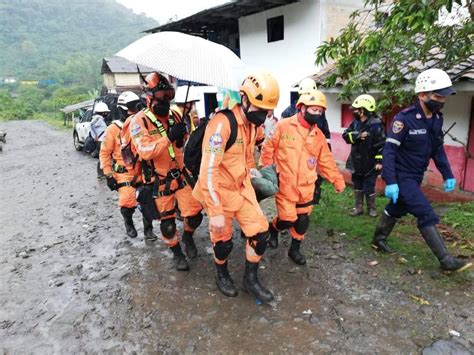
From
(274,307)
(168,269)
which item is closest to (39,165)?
(168,269)

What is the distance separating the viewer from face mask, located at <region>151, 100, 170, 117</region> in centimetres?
395

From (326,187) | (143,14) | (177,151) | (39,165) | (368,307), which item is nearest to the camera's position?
(368,307)

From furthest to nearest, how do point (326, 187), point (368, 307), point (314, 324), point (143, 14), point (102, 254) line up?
1. point (143, 14)
2. point (326, 187)
3. point (102, 254)
4. point (368, 307)
5. point (314, 324)

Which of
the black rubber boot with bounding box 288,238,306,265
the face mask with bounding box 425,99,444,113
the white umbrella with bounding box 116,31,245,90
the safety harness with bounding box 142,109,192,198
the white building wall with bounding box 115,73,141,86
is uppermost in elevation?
the white building wall with bounding box 115,73,141,86

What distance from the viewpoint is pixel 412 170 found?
397 cm

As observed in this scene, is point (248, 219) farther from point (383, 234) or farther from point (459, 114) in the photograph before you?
point (459, 114)

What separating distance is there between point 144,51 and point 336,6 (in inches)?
381

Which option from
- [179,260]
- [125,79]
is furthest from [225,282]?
[125,79]

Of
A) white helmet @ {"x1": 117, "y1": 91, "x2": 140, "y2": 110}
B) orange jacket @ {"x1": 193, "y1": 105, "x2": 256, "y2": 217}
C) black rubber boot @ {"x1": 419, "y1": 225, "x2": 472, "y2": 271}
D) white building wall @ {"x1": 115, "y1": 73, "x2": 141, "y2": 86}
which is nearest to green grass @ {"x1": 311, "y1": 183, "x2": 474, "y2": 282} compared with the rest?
black rubber boot @ {"x1": 419, "y1": 225, "x2": 472, "y2": 271}

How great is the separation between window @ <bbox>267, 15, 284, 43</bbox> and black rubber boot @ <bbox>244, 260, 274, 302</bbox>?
35.8 feet

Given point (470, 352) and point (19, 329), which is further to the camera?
point (19, 329)

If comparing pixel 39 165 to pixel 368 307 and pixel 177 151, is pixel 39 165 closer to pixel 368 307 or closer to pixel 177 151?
pixel 177 151

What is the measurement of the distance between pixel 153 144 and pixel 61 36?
338 ft

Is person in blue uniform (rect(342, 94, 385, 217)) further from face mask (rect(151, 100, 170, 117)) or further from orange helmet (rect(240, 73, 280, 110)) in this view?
face mask (rect(151, 100, 170, 117))
